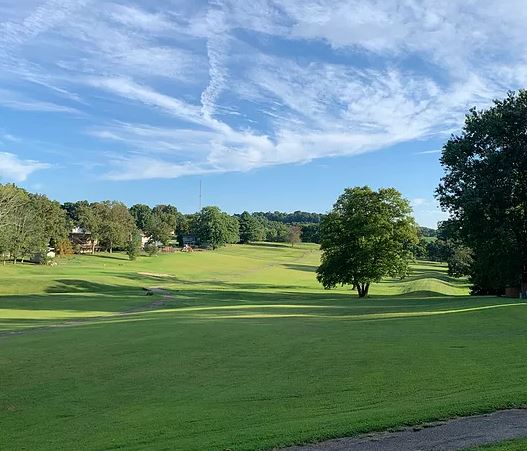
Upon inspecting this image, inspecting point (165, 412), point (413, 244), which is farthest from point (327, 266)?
point (165, 412)

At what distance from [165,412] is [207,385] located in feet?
8.33

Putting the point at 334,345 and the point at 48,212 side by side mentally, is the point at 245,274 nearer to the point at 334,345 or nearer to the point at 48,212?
the point at 48,212

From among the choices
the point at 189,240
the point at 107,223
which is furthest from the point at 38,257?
the point at 189,240

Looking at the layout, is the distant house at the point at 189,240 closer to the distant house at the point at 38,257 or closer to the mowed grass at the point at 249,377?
the distant house at the point at 38,257

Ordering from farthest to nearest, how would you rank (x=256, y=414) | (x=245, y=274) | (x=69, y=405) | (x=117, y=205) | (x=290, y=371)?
(x=117, y=205) < (x=245, y=274) < (x=290, y=371) < (x=69, y=405) < (x=256, y=414)

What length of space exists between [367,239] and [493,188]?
1629 centimetres

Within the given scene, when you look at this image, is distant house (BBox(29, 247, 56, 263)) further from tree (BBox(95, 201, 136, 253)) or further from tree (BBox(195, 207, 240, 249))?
tree (BBox(195, 207, 240, 249))

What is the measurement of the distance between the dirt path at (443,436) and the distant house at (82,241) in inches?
5251

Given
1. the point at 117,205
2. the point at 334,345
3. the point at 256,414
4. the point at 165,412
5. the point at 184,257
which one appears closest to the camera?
the point at 256,414

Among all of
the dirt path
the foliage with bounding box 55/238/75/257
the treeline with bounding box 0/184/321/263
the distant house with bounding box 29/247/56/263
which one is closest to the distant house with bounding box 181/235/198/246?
the treeline with bounding box 0/184/321/263

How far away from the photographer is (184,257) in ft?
410

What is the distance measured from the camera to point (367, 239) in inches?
2256

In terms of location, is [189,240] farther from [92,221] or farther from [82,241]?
[92,221]

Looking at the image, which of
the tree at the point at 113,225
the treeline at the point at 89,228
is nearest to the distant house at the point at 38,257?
the treeline at the point at 89,228
